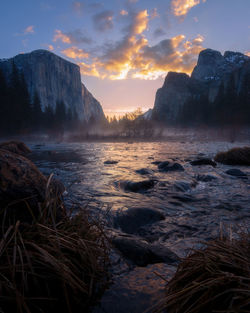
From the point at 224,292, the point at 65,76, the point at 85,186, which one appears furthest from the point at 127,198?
the point at 65,76

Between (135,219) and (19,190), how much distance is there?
182cm

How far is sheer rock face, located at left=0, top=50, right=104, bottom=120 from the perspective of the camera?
10619cm

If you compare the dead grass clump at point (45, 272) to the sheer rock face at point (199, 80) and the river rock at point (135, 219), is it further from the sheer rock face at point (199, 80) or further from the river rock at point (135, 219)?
the sheer rock face at point (199, 80)

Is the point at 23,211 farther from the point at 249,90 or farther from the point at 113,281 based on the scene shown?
the point at 249,90

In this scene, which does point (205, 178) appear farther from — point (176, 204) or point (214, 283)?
point (214, 283)

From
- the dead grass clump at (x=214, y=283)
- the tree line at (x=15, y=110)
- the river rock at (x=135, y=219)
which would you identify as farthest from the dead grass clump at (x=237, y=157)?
the tree line at (x=15, y=110)

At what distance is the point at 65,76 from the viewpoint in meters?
129

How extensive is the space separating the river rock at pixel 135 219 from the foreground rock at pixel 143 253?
0.64 metres

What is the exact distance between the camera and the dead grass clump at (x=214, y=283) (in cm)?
93

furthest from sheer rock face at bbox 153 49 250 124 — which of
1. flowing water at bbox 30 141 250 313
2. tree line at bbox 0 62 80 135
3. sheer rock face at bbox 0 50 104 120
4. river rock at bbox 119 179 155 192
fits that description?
Answer: river rock at bbox 119 179 155 192

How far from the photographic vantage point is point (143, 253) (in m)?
1.90

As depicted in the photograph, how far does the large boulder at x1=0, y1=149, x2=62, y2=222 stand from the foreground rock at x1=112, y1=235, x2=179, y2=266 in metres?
0.79

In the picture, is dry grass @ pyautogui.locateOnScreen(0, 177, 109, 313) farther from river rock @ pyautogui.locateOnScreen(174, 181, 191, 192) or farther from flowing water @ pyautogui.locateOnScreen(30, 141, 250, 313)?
river rock @ pyautogui.locateOnScreen(174, 181, 191, 192)

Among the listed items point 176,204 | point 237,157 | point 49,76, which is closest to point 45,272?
point 176,204
